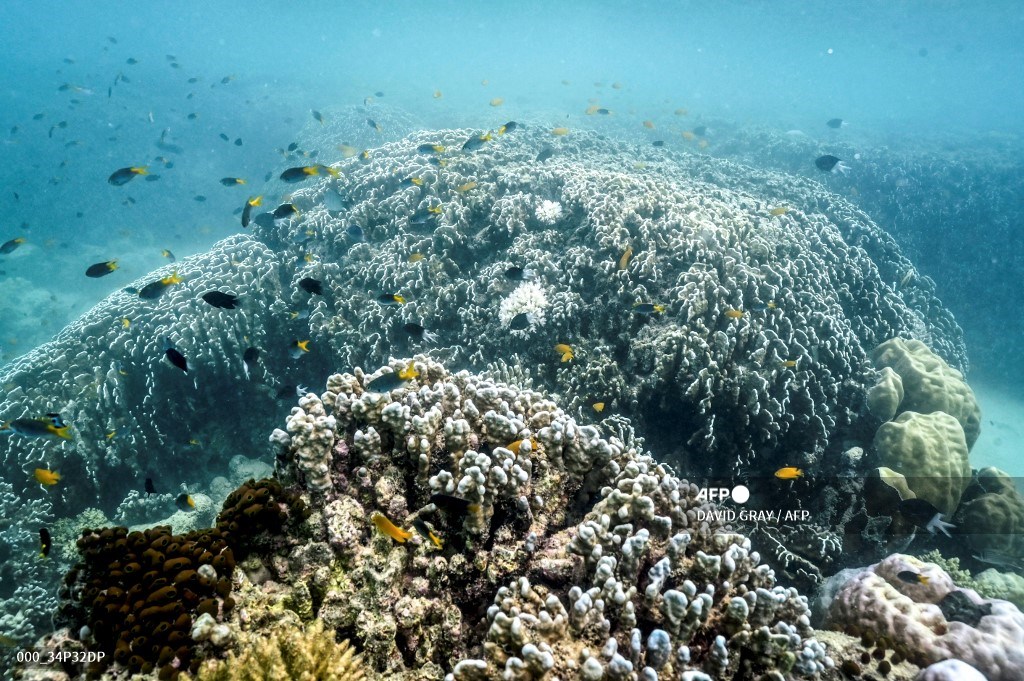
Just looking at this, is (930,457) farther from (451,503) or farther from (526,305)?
Answer: (451,503)

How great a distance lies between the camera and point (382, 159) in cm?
1198

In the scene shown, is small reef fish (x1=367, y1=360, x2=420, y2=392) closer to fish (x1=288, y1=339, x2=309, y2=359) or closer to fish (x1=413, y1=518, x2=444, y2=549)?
fish (x1=413, y1=518, x2=444, y2=549)

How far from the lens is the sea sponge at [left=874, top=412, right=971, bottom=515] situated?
5840 millimetres

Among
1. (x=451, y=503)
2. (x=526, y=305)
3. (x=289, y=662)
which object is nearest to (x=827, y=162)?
(x=526, y=305)

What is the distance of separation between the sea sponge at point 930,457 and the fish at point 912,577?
8.07ft

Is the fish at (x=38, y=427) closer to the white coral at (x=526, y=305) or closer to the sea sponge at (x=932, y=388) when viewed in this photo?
the white coral at (x=526, y=305)

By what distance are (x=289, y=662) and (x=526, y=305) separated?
562cm

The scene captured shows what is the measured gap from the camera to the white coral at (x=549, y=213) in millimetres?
8891

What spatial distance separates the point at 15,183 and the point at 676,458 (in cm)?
3701

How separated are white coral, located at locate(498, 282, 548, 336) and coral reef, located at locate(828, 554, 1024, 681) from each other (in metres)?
4.69

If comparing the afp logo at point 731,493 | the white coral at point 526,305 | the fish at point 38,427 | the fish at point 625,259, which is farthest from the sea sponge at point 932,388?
the fish at point 38,427

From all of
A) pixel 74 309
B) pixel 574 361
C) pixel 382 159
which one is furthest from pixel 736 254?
pixel 74 309

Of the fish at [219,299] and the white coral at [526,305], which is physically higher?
the fish at [219,299]

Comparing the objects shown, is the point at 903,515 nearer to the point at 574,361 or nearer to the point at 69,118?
the point at 574,361
